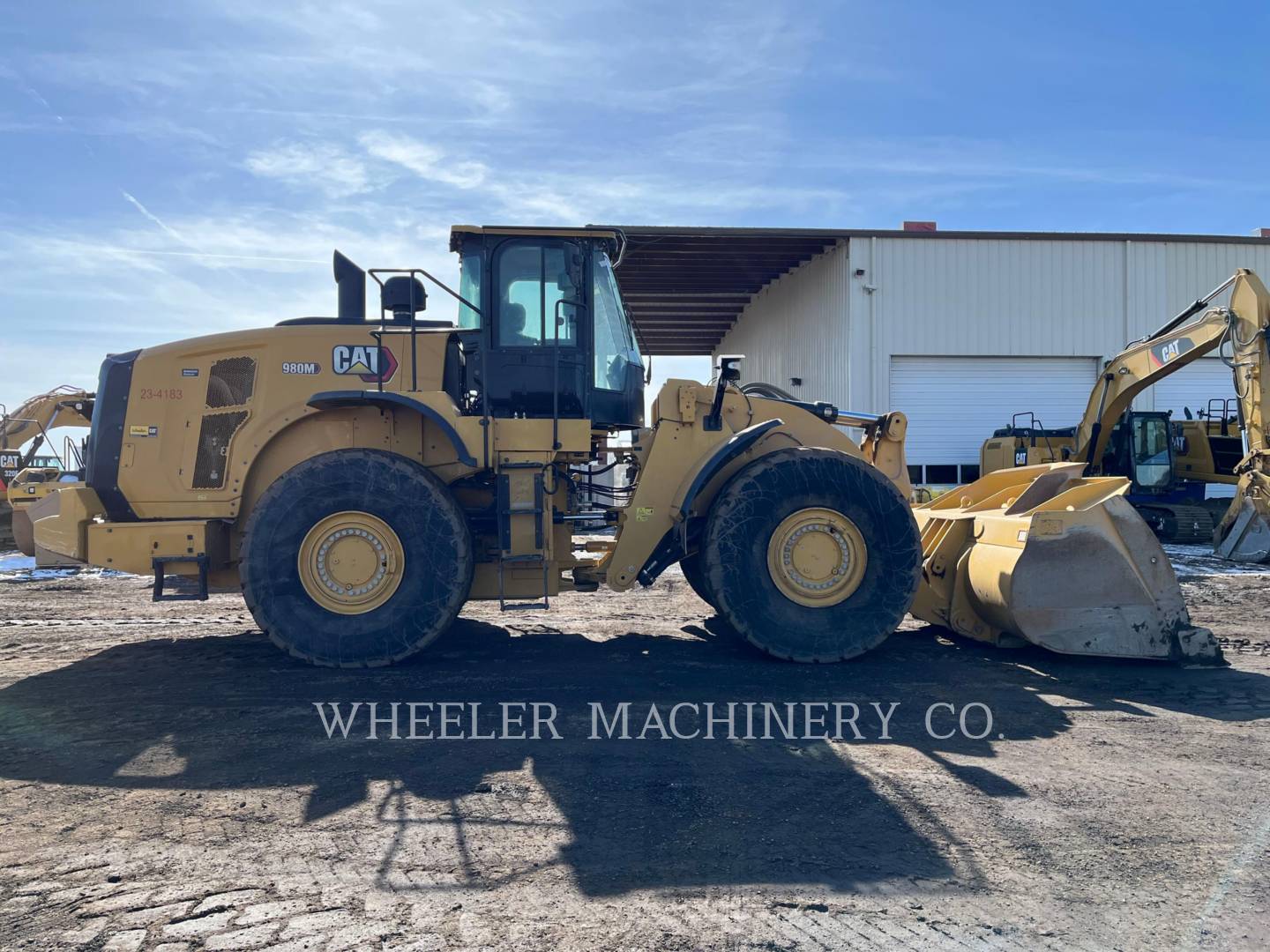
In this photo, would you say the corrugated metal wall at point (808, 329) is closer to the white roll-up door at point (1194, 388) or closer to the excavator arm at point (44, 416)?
the white roll-up door at point (1194, 388)

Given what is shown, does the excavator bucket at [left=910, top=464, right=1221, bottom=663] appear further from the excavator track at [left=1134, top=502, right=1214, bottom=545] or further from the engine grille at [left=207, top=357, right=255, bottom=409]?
the excavator track at [left=1134, top=502, right=1214, bottom=545]

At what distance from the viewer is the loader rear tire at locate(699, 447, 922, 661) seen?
19.8ft

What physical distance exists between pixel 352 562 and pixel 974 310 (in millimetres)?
15479

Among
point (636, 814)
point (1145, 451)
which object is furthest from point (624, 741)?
point (1145, 451)

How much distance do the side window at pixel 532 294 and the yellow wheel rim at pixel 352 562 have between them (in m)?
1.58

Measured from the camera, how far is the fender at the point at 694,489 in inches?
239

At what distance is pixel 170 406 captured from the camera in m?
6.43

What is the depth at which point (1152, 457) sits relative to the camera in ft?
55.4

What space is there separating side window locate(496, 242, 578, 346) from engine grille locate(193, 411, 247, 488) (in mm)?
1921

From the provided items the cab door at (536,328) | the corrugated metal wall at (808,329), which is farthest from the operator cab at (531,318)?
the corrugated metal wall at (808,329)

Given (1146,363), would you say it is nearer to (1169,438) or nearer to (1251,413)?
(1251,413)

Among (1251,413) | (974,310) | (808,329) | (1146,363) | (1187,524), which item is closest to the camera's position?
(1251,413)

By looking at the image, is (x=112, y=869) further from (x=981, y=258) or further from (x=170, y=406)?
(x=981, y=258)

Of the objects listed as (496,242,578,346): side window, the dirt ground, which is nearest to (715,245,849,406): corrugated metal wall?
(496,242,578,346): side window
